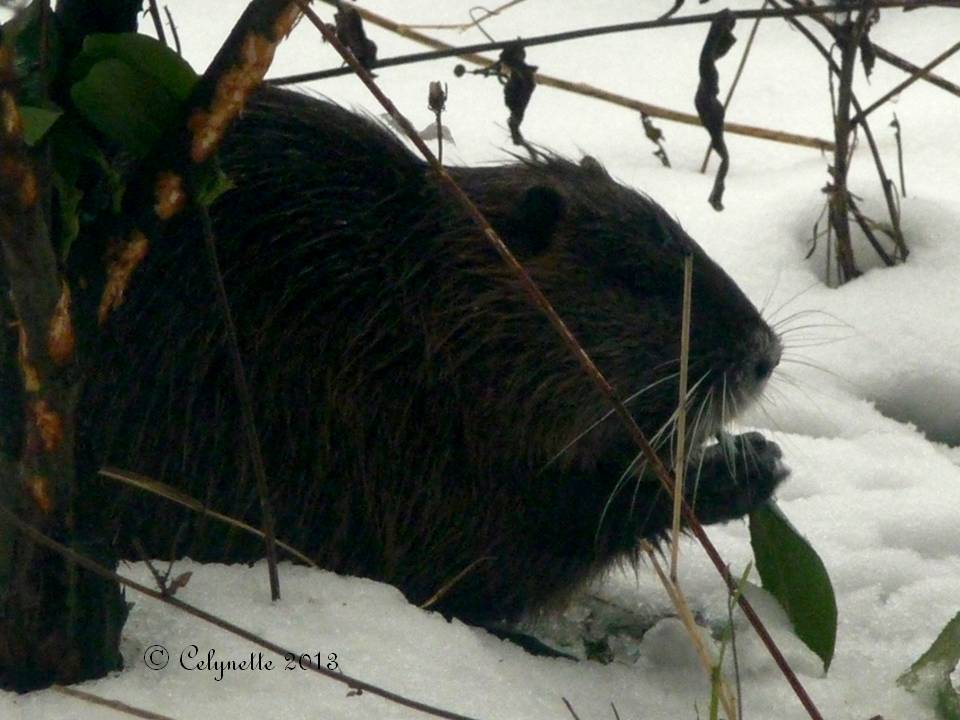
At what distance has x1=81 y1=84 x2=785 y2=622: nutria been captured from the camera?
Answer: 1.98 meters

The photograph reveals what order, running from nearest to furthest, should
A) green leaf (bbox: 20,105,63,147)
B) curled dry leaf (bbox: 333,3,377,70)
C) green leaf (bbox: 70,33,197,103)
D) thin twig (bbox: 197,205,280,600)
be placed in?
green leaf (bbox: 20,105,63,147), green leaf (bbox: 70,33,197,103), thin twig (bbox: 197,205,280,600), curled dry leaf (bbox: 333,3,377,70)

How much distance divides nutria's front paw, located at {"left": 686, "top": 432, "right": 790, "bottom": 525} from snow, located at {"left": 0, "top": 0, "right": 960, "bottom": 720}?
13 centimetres

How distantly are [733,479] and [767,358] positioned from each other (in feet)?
0.63

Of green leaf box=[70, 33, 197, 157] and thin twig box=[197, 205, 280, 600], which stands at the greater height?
green leaf box=[70, 33, 197, 157]

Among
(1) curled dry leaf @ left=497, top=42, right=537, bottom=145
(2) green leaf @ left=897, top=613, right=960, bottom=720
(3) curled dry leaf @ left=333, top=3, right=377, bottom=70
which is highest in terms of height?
(3) curled dry leaf @ left=333, top=3, right=377, bottom=70

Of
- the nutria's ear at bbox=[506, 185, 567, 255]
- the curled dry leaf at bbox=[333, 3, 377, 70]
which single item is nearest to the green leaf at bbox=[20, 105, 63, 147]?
the curled dry leaf at bbox=[333, 3, 377, 70]

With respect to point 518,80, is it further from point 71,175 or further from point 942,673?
point 942,673

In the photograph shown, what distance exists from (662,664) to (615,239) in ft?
2.12

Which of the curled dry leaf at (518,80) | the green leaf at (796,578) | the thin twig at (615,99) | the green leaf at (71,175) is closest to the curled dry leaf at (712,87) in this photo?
the curled dry leaf at (518,80)

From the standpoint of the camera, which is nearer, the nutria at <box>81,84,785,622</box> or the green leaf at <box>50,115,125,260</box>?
the green leaf at <box>50,115,125,260</box>

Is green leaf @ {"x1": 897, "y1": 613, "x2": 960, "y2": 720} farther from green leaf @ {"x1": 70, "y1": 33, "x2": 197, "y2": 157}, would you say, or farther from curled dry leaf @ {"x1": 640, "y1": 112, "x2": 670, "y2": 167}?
curled dry leaf @ {"x1": 640, "y1": 112, "x2": 670, "y2": 167}

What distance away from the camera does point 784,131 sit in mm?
4176

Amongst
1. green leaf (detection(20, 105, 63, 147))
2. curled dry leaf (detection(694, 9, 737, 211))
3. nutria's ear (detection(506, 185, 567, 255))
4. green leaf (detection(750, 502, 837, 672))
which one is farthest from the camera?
nutria's ear (detection(506, 185, 567, 255))

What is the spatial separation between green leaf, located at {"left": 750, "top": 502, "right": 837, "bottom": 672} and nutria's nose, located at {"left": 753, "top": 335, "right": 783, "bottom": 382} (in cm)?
20
